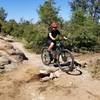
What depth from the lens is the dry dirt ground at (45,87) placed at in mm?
8703

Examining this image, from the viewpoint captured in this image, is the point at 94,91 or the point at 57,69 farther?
the point at 57,69

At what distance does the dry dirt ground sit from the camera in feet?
28.6

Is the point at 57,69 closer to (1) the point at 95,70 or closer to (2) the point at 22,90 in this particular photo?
(1) the point at 95,70

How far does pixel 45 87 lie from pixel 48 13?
451 inches

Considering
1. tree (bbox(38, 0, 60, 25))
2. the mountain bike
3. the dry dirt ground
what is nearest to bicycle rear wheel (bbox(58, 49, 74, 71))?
the mountain bike

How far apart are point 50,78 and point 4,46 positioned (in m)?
4.20

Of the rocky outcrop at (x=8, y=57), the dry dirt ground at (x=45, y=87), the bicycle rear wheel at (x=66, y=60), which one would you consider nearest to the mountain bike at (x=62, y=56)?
the bicycle rear wheel at (x=66, y=60)

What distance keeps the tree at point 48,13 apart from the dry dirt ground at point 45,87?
31.2 ft

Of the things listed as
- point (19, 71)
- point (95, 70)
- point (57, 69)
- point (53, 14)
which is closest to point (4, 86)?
point (19, 71)

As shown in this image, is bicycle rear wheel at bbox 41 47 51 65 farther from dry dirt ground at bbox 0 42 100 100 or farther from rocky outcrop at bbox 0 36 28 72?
dry dirt ground at bbox 0 42 100 100

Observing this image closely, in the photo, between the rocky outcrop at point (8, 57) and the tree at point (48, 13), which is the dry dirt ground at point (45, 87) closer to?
the rocky outcrop at point (8, 57)

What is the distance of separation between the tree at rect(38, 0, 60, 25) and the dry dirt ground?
31.2 ft

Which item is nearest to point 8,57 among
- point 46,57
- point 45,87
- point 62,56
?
point 46,57

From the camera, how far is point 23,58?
44.0 feet
